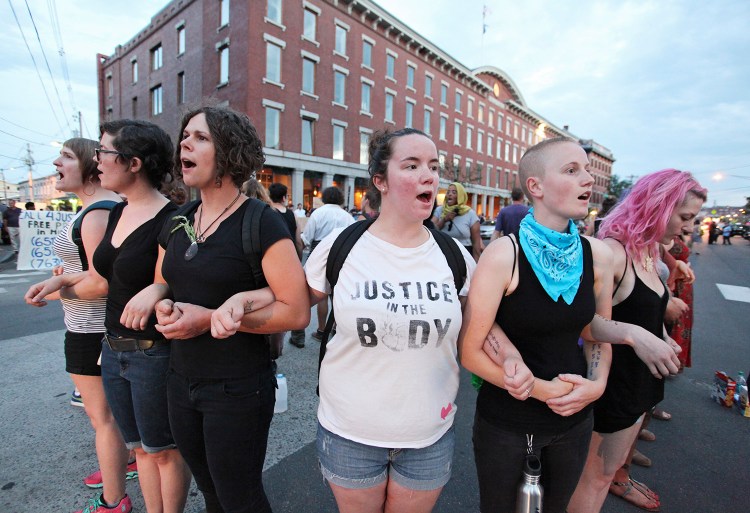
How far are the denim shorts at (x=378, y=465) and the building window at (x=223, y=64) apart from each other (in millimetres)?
22217

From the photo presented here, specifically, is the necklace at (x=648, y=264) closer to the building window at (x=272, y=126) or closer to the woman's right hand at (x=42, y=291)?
the woman's right hand at (x=42, y=291)

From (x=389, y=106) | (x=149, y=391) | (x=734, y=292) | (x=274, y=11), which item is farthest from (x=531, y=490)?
(x=389, y=106)

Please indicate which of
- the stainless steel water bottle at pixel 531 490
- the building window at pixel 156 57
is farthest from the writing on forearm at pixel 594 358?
the building window at pixel 156 57

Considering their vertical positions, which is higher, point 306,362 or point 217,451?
point 217,451

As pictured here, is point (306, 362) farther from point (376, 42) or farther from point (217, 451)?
point (376, 42)

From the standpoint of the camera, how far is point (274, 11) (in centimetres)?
1927

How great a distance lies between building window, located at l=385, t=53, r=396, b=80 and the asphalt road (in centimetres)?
2519

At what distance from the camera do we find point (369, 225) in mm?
1676

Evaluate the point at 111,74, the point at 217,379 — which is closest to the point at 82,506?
the point at 217,379

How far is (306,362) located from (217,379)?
3.01 metres

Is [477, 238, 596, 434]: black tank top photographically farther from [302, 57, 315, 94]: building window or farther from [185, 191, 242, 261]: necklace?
[302, 57, 315, 94]: building window

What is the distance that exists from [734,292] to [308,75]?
20.7 meters

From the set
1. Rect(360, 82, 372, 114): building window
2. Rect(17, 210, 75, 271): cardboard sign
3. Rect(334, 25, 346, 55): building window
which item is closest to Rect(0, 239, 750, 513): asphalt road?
Rect(17, 210, 75, 271): cardboard sign

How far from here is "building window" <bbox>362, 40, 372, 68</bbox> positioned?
944 inches
